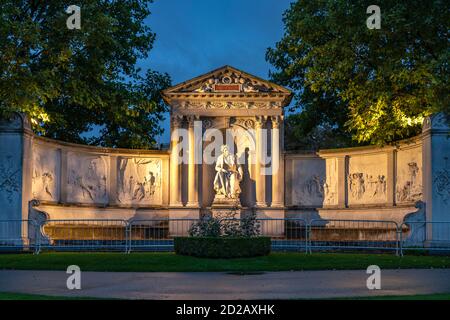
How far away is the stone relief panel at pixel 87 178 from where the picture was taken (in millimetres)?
36906

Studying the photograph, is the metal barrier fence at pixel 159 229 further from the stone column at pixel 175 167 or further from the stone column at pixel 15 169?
the stone column at pixel 15 169

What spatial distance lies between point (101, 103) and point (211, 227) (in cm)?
1332

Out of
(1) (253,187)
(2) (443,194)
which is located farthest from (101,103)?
(2) (443,194)

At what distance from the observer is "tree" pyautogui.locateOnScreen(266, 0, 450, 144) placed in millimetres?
29281

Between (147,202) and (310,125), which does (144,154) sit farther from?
(310,125)

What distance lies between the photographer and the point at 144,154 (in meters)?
39.7

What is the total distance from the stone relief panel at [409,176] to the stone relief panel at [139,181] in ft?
Answer: 41.5

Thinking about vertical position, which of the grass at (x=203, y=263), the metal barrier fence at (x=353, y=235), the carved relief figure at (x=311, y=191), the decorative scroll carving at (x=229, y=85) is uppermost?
the decorative scroll carving at (x=229, y=85)

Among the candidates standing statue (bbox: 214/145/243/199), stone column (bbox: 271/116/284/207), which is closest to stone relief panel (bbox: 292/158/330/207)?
stone column (bbox: 271/116/284/207)

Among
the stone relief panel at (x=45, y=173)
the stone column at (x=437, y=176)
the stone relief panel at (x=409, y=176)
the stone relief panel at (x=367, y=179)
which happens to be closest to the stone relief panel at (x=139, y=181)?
the stone relief panel at (x=45, y=173)

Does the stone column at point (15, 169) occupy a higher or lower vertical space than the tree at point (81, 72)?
lower

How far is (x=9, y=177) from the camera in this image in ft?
99.9

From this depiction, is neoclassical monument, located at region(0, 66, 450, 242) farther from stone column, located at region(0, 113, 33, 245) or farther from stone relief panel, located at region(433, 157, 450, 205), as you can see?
stone relief panel, located at region(433, 157, 450, 205)

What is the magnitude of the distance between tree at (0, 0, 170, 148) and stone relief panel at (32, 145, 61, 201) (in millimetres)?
1266
